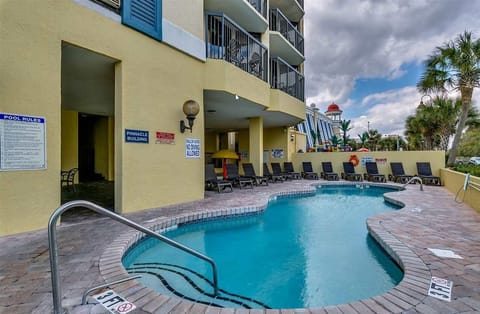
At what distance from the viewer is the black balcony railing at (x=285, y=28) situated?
12.8 m

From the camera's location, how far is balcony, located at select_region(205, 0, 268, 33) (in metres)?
8.81

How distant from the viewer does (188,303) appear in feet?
7.19

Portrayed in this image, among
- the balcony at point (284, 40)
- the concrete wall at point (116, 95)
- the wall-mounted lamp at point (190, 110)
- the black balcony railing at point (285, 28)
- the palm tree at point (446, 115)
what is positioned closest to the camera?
the concrete wall at point (116, 95)

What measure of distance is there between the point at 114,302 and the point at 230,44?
27.7ft

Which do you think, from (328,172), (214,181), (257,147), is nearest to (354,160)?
(328,172)

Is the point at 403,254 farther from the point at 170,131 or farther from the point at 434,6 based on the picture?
the point at 434,6

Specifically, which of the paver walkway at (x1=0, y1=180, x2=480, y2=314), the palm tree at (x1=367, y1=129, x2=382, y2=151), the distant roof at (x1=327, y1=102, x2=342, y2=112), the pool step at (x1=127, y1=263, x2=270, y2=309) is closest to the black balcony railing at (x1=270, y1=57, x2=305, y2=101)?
the paver walkway at (x1=0, y1=180, x2=480, y2=314)

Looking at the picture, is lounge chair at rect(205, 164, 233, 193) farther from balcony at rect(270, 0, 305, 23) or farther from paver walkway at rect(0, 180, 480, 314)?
balcony at rect(270, 0, 305, 23)

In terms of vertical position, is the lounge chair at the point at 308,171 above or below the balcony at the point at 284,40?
below

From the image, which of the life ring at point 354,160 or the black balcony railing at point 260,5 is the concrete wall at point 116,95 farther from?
the life ring at point 354,160

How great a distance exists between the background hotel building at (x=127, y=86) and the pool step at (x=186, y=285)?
2486 mm

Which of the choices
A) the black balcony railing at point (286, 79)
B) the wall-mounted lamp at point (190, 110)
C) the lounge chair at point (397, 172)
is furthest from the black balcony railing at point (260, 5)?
the lounge chair at point (397, 172)

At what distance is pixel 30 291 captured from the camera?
7.59 ft

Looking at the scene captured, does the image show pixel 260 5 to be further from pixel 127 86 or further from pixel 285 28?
pixel 127 86
